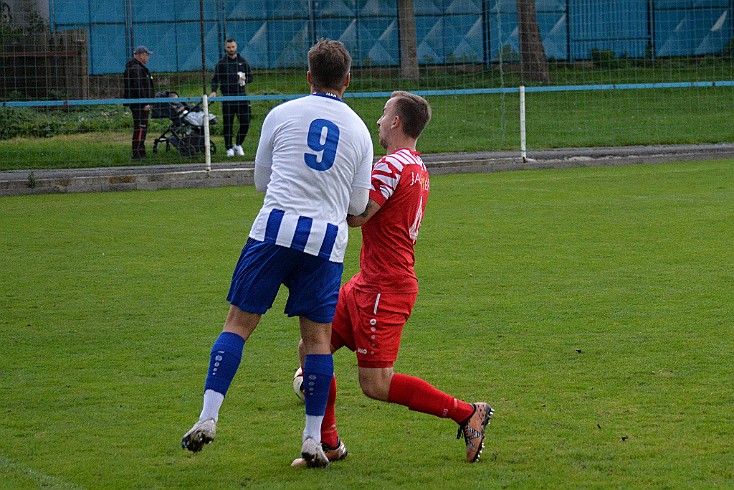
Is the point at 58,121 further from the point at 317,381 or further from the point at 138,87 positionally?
the point at 317,381

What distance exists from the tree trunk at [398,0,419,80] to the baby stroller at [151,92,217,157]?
708 centimetres

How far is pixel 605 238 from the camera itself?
10234 mm

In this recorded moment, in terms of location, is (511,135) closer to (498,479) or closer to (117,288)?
(117,288)

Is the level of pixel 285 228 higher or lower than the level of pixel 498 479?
higher

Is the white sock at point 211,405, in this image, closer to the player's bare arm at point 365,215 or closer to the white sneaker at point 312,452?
the white sneaker at point 312,452

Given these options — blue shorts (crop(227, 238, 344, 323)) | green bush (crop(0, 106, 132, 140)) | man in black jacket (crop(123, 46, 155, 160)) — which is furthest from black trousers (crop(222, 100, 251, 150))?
blue shorts (crop(227, 238, 344, 323))

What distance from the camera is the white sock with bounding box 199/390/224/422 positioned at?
13.5ft

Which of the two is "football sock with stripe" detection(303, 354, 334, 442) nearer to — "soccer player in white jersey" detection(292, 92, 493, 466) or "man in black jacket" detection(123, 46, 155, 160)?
"soccer player in white jersey" detection(292, 92, 493, 466)

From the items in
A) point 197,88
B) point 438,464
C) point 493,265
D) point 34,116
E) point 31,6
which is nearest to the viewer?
point 438,464

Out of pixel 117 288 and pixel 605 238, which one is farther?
pixel 605 238

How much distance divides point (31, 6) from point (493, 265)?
14.2 m

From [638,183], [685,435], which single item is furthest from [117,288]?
[638,183]

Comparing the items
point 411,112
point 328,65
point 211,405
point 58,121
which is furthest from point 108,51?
point 211,405

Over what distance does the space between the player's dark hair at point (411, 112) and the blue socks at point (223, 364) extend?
1188mm
